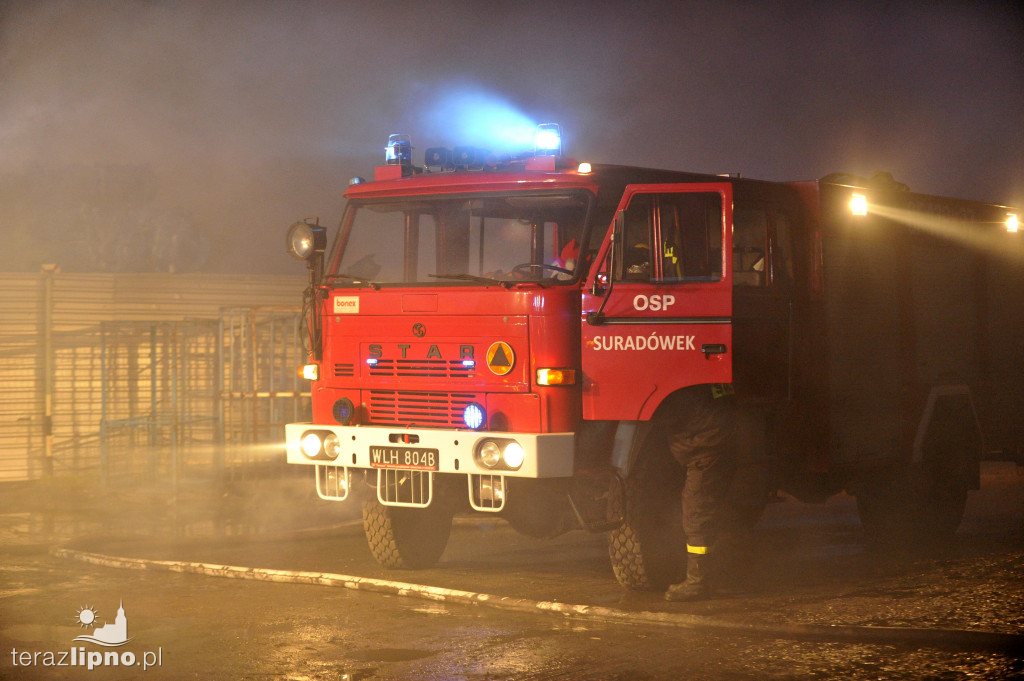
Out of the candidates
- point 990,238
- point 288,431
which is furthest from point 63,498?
point 990,238

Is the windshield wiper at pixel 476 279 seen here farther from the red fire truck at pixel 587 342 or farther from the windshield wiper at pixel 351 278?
the windshield wiper at pixel 351 278

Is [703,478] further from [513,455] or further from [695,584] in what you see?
[513,455]

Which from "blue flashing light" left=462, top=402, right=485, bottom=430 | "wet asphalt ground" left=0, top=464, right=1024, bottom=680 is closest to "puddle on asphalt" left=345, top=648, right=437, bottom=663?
"wet asphalt ground" left=0, top=464, right=1024, bottom=680

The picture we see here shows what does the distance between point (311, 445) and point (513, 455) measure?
1.72 meters

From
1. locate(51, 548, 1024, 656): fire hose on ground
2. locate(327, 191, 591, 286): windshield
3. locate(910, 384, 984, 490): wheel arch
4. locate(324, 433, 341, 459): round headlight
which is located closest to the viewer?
locate(51, 548, 1024, 656): fire hose on ground

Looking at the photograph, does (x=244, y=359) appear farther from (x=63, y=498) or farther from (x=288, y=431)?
(x=288, y=431)

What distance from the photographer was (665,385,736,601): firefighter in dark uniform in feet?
25.9

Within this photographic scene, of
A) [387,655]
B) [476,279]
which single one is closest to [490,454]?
[476,279]

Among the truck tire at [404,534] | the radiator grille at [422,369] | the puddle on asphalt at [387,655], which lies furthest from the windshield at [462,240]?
the puddle on asphalt at [387,655]

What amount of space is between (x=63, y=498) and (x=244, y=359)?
10.7ft

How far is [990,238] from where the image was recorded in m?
11.4

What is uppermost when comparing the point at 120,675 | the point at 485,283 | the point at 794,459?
the point at 485,283

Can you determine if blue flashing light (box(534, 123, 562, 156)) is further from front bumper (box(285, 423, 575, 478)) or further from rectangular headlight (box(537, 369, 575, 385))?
front bumper (box(285, 423, 575, 478))

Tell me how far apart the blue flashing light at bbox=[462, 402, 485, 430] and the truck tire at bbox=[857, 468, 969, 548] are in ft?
12.9
